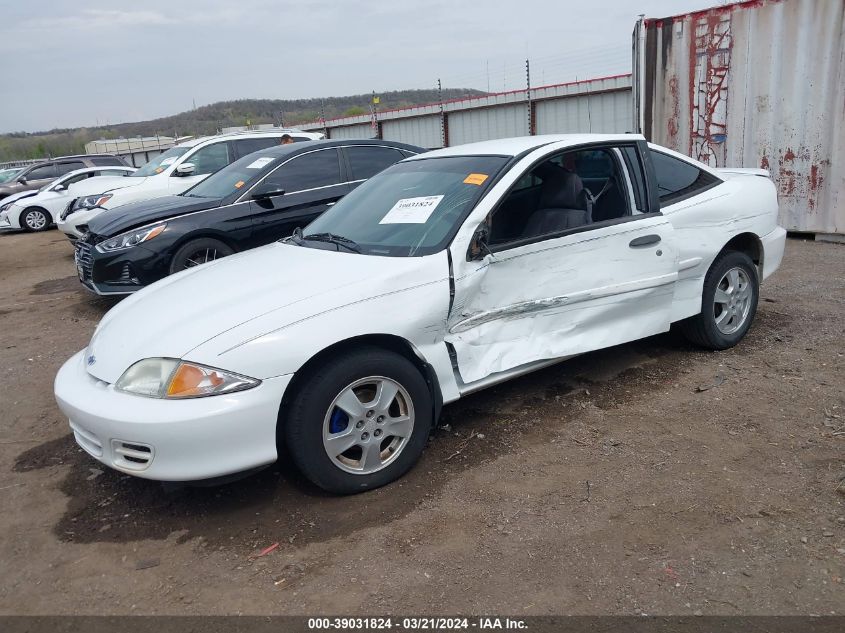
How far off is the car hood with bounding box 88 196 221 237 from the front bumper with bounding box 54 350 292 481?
4.09 metres

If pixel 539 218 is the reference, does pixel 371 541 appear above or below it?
below

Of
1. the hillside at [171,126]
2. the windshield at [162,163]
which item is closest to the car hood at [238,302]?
the windshield at [162,163]

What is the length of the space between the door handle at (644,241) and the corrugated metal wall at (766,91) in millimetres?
5249

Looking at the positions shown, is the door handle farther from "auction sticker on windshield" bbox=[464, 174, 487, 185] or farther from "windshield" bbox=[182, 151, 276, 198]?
"windshield" bbox=[182, 151, 276, 198]

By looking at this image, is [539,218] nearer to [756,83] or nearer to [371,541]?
[371,541]

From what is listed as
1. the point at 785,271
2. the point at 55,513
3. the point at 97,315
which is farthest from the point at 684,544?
the point at 97,315

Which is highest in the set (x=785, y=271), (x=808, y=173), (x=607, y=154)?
(x=607, y=154)

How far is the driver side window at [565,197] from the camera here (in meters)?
4.19

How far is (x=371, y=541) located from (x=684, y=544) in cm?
130

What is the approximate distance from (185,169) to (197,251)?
349 centimetres

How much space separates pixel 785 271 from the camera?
23.0 feet

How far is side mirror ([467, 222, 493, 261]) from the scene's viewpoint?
347 cm

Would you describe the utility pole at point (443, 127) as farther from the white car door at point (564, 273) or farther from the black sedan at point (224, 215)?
the white car door at point (564, 273)

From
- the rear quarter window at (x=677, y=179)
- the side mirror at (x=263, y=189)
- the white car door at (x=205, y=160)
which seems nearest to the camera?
the rear quarter window at (x=677, y=179)
